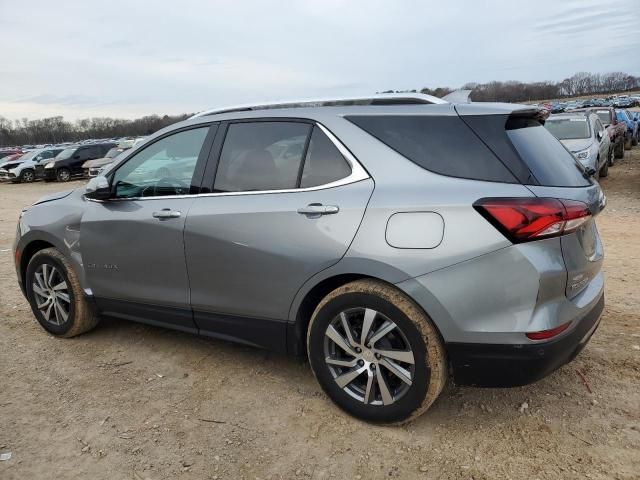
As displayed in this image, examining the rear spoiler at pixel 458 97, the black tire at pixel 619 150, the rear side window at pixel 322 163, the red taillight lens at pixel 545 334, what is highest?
the rear spoiler at pixel 458 97

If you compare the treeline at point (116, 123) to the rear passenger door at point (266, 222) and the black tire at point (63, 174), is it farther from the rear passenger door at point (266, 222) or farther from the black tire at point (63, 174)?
the rear passenger door at point (266, 222)

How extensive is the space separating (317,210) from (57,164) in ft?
83.3

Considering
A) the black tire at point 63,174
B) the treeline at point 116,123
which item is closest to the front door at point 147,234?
the black tire at point 63,174

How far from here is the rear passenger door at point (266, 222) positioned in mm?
2906

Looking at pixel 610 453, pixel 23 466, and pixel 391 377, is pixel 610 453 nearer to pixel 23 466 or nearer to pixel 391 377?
pixel 391 377

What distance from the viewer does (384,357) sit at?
9.22 feet

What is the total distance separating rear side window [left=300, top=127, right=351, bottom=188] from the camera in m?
2.96

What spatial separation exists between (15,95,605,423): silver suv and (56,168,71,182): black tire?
23943mm

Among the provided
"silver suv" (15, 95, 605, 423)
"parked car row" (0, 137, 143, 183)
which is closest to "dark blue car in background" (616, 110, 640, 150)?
"parked car row" (0, 137, 143, 183)

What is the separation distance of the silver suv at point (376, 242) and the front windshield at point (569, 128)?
929 centimetres

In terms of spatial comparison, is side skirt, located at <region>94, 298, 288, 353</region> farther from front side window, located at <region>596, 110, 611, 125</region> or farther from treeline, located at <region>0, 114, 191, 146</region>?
treeline, located at <region>0, 114, 191, 146</region>

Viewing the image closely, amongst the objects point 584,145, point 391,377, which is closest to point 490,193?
point 391,377

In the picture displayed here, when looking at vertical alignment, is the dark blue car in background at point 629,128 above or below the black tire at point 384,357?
below

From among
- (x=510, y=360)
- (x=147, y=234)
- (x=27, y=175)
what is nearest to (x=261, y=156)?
(x=147, y=234)
